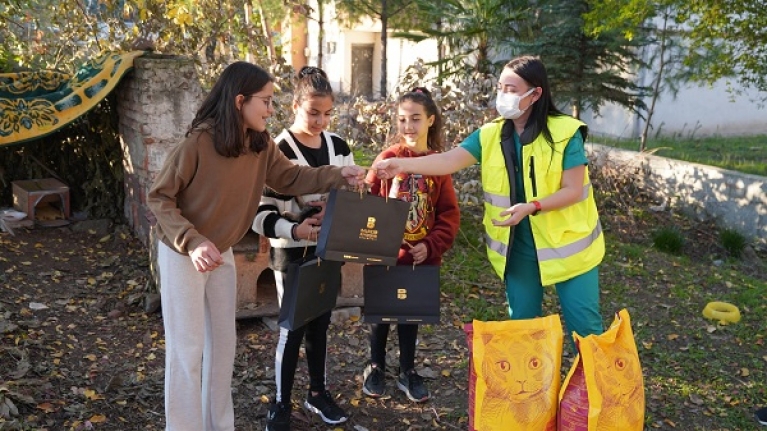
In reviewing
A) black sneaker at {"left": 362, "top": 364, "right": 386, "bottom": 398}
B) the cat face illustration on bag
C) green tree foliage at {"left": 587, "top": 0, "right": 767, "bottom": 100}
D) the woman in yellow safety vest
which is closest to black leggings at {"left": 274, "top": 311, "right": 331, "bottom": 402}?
black sneaker at {"left": 362, "top": 364, "right": 386, "bottom": 398}

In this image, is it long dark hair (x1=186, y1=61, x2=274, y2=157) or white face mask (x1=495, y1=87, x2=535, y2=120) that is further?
white face mask (x1=495, y1=87, x2=535, y2=120)

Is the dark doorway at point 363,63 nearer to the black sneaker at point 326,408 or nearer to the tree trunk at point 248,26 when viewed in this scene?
the tree trunk at point 248,26

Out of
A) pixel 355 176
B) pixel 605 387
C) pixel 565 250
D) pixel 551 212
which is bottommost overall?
pixel 605 387

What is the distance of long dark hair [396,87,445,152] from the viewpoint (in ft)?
13.4

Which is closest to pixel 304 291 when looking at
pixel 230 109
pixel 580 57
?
pixel 230 109

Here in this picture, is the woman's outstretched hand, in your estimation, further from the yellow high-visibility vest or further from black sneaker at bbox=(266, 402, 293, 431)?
black sneaker at bbox=(266, 402, 293, 431)

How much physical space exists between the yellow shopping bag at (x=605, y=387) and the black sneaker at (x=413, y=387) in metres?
1.20

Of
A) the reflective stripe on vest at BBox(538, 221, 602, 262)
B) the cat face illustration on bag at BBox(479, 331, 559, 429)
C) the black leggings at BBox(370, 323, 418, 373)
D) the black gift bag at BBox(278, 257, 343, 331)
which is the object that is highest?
the reflective stripe on vest at BBox(538, 221, 602, 262)

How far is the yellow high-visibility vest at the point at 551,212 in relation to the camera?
11.5 ft

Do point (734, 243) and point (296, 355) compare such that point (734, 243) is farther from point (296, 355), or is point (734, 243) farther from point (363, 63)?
point (363, 63)

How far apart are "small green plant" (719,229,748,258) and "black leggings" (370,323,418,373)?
521 centimetres

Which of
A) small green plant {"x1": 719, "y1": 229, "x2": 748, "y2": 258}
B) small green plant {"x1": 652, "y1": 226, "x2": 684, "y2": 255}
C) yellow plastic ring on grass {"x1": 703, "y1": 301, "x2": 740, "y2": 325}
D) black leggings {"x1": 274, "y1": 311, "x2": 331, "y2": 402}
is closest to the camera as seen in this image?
black leggings {"x1": 274, "y1": 311, "x2": 331, "y2": 402}

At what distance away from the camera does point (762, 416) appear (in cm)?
432

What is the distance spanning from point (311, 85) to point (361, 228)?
732 millimetres
